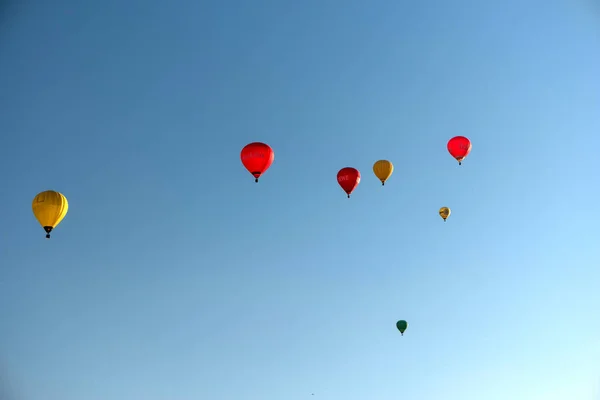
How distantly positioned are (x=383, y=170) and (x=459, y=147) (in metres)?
5.36

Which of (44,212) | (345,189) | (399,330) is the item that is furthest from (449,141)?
(44,212)

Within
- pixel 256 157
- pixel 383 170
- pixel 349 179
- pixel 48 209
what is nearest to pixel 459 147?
pixel 383 170

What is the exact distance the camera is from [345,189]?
4397 cm

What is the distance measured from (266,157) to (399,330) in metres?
24.6

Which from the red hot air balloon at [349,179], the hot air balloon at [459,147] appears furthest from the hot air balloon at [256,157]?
the hot air balloon at [459,147]

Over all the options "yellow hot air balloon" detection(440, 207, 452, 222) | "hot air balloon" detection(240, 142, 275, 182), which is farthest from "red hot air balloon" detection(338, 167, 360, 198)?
"yellow hot air balloon" detection(440, 207, 452, 222)

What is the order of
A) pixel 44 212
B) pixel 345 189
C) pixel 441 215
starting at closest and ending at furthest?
pixel 44 212
pixel 345 189
pixel 441 215

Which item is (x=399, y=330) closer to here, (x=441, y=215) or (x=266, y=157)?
(x=441, y=215)

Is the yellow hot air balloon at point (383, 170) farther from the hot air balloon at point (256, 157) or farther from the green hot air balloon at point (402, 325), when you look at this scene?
the green hot air balloon at point (402, 325)

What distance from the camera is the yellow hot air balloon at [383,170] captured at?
1828 inches

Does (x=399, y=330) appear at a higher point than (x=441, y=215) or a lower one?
lower

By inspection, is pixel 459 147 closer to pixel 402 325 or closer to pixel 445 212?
pixel 445 212

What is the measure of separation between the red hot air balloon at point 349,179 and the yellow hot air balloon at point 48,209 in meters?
17.2

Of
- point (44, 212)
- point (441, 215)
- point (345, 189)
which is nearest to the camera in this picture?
point (44, 212)
